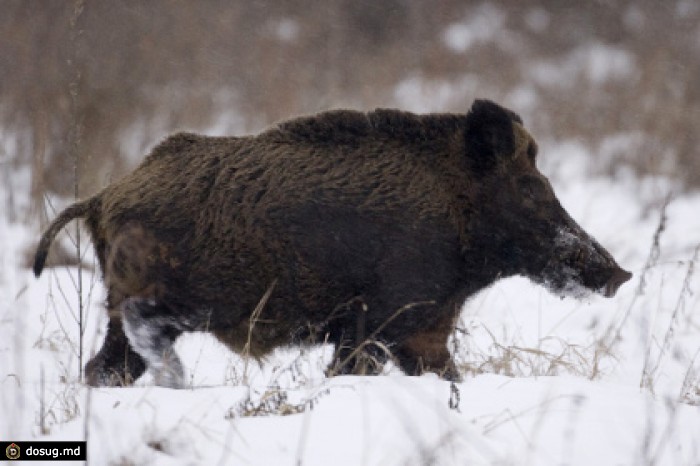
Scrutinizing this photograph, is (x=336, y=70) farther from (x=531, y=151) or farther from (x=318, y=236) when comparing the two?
(x=318, y=236)

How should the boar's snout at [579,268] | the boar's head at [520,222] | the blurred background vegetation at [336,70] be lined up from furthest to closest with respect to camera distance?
the blurred background vegetation at [336,70], the boar's snout at [579,268], the boar's head at [520,222]

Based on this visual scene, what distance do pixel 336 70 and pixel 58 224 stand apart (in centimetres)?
907

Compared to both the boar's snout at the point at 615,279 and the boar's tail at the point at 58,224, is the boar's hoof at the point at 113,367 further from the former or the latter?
the boar's snout at the point at 615,279

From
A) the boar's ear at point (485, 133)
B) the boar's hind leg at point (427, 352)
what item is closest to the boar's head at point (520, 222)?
the boar's ear at point (485, 133)

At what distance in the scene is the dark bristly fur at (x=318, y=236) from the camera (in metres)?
3.81

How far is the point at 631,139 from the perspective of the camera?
11094 millimetres

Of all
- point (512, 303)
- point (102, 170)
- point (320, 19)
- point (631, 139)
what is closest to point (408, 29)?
point (320, 19)

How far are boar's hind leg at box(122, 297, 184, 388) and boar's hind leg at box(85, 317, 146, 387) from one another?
84 millimetres

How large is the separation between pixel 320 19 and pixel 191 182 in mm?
10529

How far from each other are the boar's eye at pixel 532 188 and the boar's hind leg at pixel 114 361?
185 cm

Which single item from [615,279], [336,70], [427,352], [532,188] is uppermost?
[336,70]

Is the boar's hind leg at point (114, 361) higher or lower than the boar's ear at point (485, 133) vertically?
lower

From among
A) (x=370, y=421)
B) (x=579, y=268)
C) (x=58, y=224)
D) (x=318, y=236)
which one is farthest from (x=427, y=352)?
(x=58, y=224)

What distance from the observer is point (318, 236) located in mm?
3836
